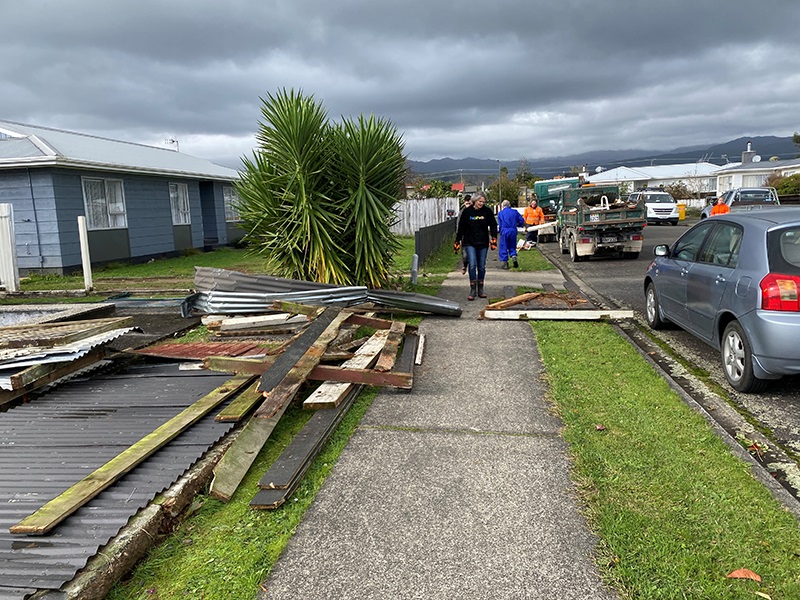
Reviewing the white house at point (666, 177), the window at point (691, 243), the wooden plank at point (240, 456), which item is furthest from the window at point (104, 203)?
the white house at point (666, 177)

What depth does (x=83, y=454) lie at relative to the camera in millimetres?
4188

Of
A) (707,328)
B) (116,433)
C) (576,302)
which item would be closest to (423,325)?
(576,302)

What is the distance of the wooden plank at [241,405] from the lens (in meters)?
4.67

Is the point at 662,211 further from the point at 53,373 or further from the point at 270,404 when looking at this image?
the point at 53,373

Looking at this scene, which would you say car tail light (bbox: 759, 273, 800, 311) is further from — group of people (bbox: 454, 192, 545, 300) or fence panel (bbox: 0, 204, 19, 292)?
fence panel (bbox: 0, 204, 19, 292)

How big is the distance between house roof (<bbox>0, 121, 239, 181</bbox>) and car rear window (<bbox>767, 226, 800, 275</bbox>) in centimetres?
1590

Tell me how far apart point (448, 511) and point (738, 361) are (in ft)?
11.9

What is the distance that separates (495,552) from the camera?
10.3 feet

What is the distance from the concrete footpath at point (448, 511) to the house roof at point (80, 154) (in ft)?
45.8

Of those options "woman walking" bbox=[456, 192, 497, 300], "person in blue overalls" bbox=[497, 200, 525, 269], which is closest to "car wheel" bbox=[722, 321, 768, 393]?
"woman walking" bbox=[456, 192, 497, 300]

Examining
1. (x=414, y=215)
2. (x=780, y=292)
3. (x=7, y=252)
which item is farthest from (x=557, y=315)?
(x=414, y=215)

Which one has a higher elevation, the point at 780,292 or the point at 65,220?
the point at 65,220

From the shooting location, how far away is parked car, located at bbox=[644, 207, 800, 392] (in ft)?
16.6

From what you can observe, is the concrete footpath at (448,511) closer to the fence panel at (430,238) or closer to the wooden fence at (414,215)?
the fence panel at (430,238)
